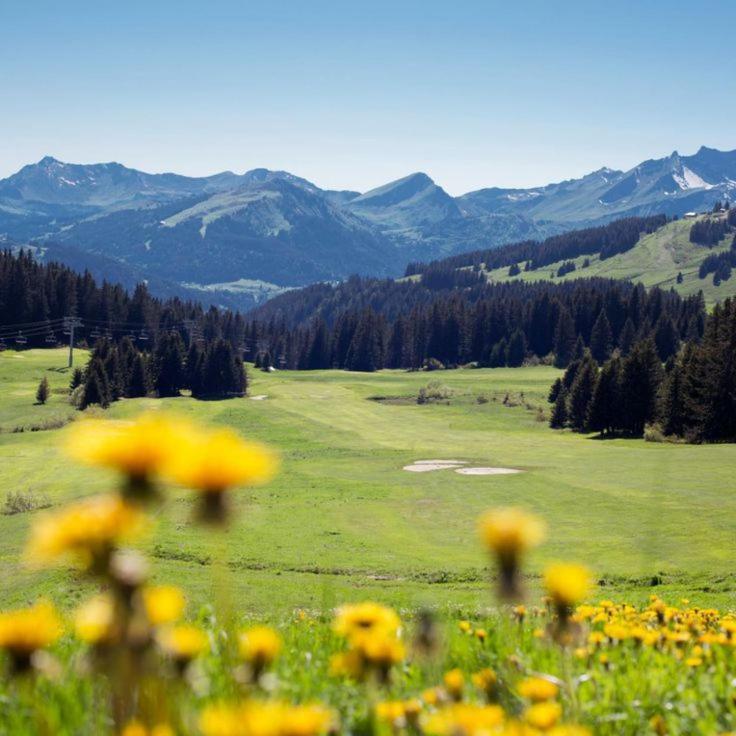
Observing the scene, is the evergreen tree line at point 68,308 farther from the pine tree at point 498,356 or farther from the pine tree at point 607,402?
the pine tree at point 607,402

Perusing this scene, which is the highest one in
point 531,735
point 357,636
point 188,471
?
point 188,471

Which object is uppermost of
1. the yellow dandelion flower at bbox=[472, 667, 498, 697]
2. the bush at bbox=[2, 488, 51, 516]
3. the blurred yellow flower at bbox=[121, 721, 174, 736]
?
the blurred yellow flower at bbox=[121, 721, 174, 736]

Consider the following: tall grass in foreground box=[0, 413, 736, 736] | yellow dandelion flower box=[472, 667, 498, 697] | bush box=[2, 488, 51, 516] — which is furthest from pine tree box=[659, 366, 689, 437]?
yellow dandelion flower box=[472, 667, 498, 697]

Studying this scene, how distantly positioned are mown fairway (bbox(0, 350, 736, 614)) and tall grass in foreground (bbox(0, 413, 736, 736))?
42cm

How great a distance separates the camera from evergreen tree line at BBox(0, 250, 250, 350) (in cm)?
13612

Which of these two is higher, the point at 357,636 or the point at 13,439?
the point at 357,636

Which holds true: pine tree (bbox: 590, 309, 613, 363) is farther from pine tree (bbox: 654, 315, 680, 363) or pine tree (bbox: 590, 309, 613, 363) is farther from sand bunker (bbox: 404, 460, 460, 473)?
sand bunker (bbox: 404, 460, 460, 473)

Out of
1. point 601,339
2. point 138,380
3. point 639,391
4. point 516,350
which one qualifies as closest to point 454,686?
point 639,391

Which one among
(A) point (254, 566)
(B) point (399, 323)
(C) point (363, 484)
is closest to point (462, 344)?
(B) point (399, 323)

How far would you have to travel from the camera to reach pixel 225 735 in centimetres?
200

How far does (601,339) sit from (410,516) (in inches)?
4954

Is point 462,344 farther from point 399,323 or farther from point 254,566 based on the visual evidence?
point 254,566

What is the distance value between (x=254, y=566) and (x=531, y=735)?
79.5 feet

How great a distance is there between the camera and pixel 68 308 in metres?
143
